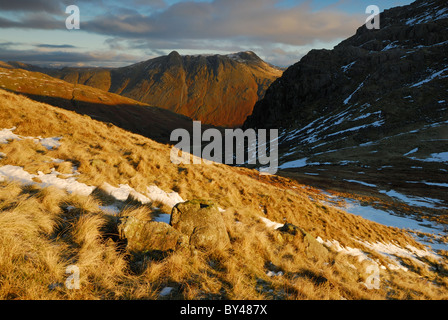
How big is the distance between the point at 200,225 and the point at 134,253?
201cm

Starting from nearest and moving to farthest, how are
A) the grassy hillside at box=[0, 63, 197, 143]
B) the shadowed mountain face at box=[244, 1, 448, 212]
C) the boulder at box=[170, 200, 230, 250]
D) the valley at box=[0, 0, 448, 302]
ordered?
the valley at box=[0, 0, 448, 302] < the boulder at box=[170, 200, 230, 250] < the shadowed mountain face at box=[244, 1, 448, 212] < the grassy hillside at box=[0, 63, 197, 143]

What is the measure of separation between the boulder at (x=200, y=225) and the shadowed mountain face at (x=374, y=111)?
97.8 feet

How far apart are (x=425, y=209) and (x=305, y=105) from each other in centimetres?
9740

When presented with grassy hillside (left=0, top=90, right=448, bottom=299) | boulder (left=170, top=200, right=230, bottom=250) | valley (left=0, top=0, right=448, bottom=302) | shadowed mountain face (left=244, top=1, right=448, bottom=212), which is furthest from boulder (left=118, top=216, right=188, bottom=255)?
shadowed mountain face (left=244, top=1, right=448, bottom=212)

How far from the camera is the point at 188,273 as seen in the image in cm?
473

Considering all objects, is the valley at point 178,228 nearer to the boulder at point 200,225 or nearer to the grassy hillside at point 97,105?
the boulder at point 200,225

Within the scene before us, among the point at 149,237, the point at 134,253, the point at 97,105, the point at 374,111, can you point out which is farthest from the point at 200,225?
the point at 97,105

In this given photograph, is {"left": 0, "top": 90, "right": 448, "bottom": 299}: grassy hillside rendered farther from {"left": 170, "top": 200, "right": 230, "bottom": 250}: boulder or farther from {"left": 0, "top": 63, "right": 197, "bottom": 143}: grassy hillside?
{"left": 0, "top": 63, "right": 197, "bottom": 143}: grassy hillside

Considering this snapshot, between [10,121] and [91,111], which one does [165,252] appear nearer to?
[10,121]

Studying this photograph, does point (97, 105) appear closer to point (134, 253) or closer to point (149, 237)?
point (149, 237)

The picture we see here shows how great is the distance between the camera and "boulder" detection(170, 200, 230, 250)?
6.08m

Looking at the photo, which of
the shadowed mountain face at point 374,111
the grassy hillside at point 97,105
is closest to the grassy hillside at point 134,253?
the shadowed mountain face at point 374,111

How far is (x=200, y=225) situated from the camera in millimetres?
6441

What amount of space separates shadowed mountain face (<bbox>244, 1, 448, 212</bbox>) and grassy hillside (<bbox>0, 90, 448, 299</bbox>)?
2373cm
